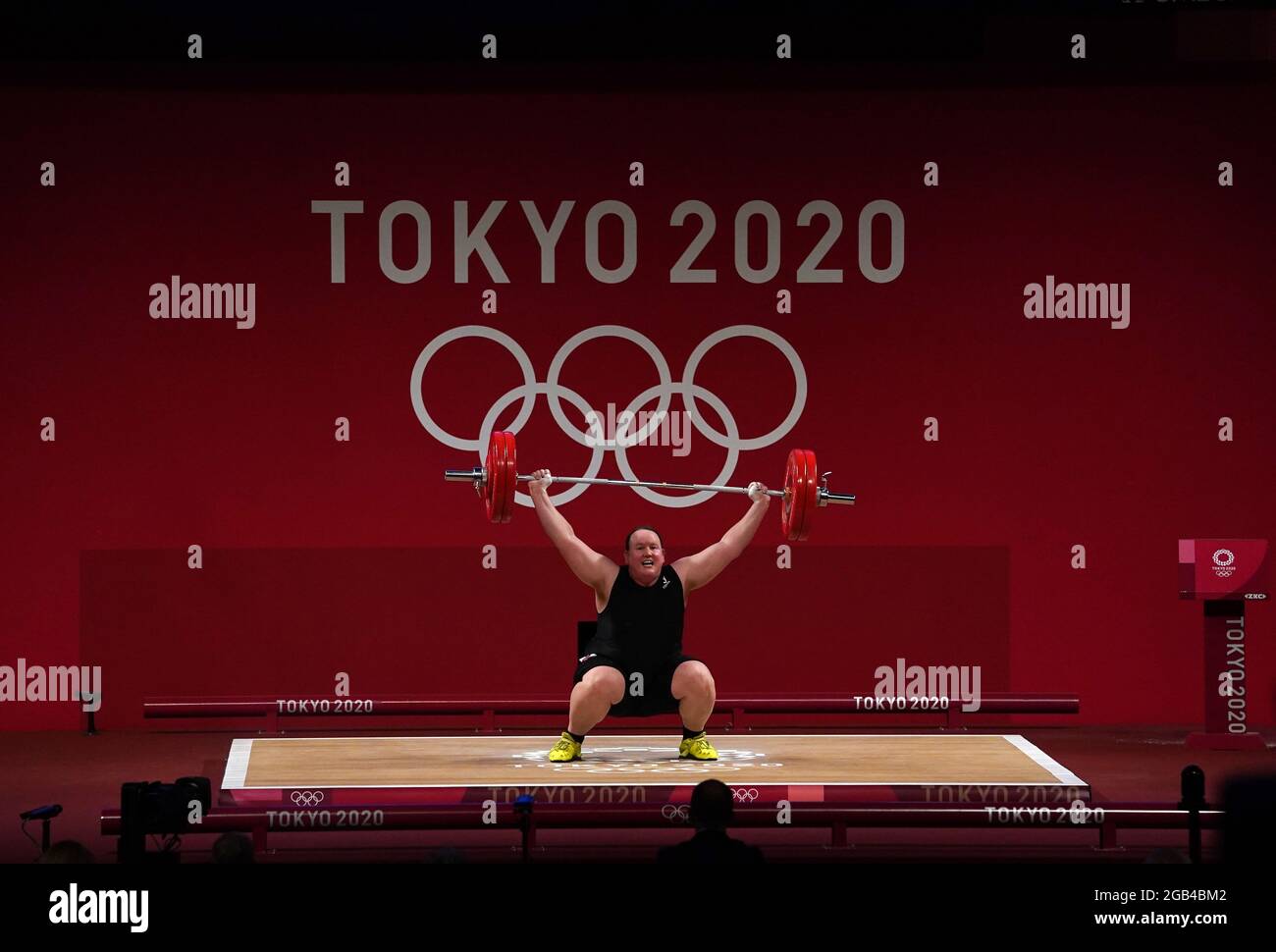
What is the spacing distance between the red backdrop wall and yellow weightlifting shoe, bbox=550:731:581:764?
1.96m

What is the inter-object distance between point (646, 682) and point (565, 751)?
0.42 meters

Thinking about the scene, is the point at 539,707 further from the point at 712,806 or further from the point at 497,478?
the point at 712,806

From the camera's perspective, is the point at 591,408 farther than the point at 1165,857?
Yes

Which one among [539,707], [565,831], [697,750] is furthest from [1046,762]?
[539,707]

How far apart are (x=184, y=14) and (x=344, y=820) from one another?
413cm

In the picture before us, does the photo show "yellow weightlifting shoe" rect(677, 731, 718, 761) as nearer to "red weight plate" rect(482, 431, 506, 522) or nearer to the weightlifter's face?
the weightlifter's face

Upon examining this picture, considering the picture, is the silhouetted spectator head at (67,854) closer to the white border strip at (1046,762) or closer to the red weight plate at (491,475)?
the red weight plate at (491,475)

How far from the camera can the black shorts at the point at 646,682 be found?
696 centimetres

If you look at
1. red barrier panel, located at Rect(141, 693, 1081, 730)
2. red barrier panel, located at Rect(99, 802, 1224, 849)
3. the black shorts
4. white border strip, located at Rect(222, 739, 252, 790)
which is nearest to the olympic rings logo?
red barrier panel, located at Rect(141, 693, 1081, 730)

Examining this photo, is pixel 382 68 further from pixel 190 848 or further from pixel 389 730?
pixel 190 848

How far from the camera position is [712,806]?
3838 millimetres
